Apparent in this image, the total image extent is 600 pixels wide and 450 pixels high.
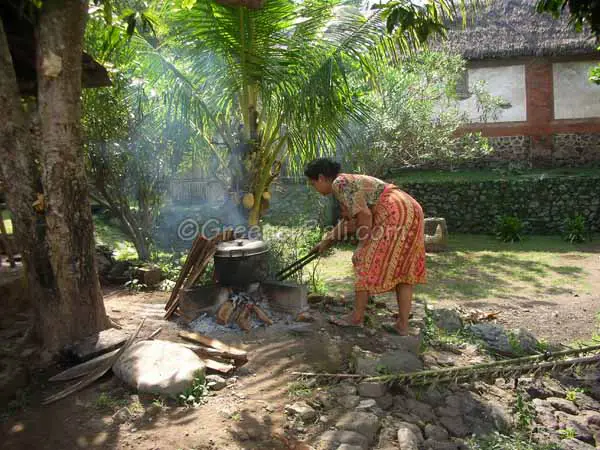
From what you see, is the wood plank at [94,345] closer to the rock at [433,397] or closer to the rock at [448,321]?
the rock at [433,397]

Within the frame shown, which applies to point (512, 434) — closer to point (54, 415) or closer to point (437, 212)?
point (54, 415)

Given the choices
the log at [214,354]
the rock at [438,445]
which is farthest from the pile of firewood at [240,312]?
the rock at [438,445]

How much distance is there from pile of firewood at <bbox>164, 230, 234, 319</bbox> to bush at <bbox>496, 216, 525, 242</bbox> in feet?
25.0

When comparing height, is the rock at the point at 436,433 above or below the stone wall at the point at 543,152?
below

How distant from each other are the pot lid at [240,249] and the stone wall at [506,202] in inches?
246

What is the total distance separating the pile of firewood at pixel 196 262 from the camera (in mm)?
4816

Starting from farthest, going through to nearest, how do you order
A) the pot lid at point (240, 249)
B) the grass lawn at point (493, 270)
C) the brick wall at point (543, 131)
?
the brick wall at point (543, 131) < the grass lawn at point (493, 270) < the pot lid at point (240, 249)

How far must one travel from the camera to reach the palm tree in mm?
5531

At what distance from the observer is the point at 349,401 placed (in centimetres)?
317

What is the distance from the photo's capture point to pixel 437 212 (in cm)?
1200

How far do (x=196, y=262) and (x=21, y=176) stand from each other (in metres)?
1.88

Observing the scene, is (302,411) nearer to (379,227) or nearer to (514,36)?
(379,227)

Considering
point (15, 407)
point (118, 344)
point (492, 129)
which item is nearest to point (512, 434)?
point (118, 344)

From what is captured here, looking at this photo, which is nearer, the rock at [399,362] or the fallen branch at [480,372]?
the fallen branch at [480,372]
